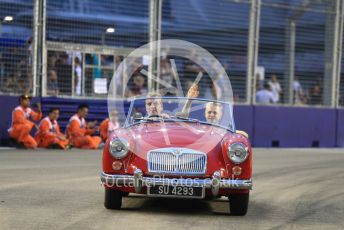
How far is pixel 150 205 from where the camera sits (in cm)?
741

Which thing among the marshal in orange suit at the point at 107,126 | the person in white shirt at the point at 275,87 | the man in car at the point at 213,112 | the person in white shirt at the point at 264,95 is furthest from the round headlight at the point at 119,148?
the person in white shirt at the point at 275,87

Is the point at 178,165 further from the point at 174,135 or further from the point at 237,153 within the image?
the point at 237,153

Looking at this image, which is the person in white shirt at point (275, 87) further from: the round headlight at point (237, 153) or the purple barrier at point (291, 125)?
the round headlight at point (237, 153)

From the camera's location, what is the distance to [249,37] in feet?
64.5

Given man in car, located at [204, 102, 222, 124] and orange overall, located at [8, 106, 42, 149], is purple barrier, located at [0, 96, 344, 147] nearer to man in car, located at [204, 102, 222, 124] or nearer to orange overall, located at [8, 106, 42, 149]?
orange overall, located at [8, 106, 42, 149]

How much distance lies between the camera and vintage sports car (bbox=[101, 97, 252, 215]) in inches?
262

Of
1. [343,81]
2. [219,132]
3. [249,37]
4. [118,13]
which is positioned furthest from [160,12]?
[219,132]

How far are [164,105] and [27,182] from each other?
2.33 meters

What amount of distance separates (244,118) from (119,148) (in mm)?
12375

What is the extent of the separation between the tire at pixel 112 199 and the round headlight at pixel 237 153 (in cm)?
120

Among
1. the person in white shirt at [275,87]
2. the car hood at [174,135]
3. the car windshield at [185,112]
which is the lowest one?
the car hood at [174,135]

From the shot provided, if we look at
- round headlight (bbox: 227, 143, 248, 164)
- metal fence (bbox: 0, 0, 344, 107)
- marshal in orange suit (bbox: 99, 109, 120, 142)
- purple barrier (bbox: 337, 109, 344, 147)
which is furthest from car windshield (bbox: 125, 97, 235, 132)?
purple barrier (bbox: 337, 109, 344, 147)

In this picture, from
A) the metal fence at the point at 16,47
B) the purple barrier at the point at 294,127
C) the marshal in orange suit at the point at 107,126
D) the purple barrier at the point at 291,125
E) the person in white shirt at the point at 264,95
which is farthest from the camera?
the person in white shirt at the point at 264,95

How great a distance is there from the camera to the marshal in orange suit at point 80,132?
54.4ft
